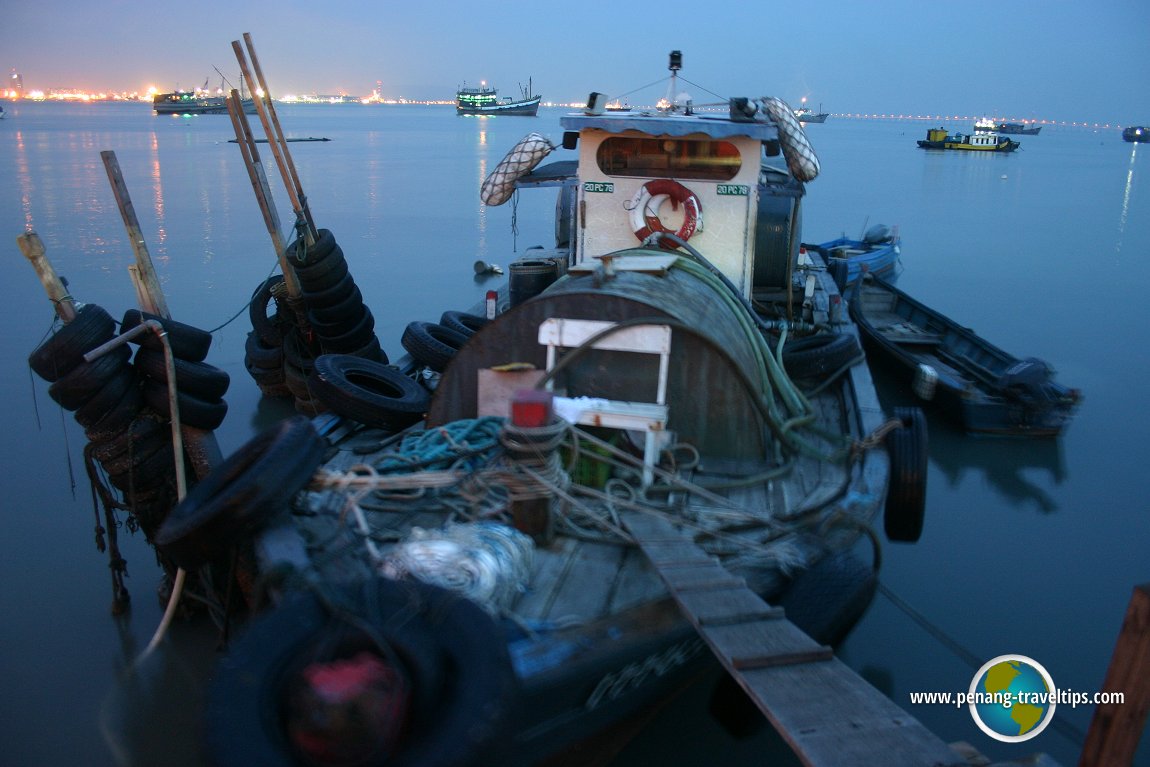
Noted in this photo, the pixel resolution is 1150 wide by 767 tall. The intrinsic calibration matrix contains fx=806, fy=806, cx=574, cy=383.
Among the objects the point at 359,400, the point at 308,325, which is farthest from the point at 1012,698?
the point at 308,325

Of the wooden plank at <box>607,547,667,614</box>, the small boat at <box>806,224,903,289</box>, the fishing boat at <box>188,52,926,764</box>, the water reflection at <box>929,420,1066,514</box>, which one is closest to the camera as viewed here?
the fishing boat at <box>188,52,926,764</box>

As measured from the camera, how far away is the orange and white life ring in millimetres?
8234

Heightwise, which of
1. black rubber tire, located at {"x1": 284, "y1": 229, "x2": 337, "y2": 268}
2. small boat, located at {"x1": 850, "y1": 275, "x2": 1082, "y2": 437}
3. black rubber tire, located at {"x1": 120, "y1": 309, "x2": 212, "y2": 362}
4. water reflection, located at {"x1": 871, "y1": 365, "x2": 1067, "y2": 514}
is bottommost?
water reflection, located at {"x1": 871, "y1": 365, "x2": 1067, "y2": 514}

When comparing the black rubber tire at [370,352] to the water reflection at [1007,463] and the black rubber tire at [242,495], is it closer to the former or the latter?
the black rubber tire at [242,495]

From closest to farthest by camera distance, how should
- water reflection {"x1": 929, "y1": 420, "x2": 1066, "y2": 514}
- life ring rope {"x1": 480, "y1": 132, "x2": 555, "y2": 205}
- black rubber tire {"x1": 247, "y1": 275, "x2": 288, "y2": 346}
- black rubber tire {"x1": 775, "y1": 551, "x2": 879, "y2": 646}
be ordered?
black rubber tire {"x1": 775, "y1": 551, "x2": 879, "y2": 646} → life ring rope {"x1": 480, "y1": 132, "x2": 555, "y2": 205} → water reflection {"x1": 929, "y1": 420, "x2": 1066, "y2": 514} → black rubber tire {"x1": 247, "y1": 275, "x2": 288, "y2": 346}

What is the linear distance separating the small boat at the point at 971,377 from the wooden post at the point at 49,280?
9.62 metres

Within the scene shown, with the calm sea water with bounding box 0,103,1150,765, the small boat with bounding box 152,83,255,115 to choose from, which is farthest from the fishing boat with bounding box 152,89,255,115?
the calm sea water with bounding box 0,103,1150,765

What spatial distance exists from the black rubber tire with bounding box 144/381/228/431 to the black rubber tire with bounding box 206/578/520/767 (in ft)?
10.4

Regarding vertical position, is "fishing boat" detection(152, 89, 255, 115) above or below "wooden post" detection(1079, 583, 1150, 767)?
above

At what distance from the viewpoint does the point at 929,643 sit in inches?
256

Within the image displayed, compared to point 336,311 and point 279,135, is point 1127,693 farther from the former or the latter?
point 279,135

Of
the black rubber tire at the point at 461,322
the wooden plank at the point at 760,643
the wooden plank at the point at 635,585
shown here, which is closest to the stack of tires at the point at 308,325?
the black rubber tire at the point at 461,322

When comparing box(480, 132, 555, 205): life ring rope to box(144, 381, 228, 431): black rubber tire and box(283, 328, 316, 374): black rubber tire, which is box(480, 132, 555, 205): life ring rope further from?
box(144, 381, 228, 431): black rubber tire

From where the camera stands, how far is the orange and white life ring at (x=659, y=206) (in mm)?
8234
